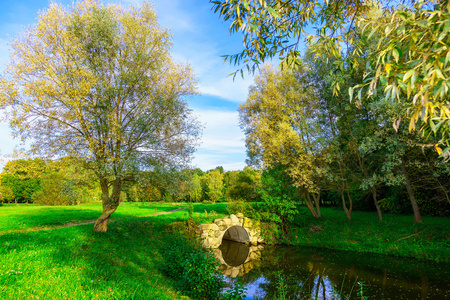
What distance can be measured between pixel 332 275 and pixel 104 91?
13.7 m

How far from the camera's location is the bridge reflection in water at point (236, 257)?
12942 millimetres

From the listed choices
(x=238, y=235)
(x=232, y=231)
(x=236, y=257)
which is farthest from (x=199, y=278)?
(x=232, y=231)

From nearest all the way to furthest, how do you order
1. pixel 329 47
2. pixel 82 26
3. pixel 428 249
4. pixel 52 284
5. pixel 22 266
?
pixel 329 47 < pixel 52 284 < pixel 22 266 < pixel 82 26 < pixel 428 249

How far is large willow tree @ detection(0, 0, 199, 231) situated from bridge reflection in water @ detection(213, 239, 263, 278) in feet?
21.8

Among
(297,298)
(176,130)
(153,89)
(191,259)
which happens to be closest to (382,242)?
(297,298)

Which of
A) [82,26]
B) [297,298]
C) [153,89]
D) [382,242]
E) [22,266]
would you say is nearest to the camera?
[22,266]

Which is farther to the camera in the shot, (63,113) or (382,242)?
(382,242)

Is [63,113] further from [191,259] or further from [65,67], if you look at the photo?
[191,259]

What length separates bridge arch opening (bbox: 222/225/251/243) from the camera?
65.5ft

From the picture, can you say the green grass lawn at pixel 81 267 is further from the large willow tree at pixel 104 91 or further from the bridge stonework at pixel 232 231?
the bridge stonework at pixel 232 231

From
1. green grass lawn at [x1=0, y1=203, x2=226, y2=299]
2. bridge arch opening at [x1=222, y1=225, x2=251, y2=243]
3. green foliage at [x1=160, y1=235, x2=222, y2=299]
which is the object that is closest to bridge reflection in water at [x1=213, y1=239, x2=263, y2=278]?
bridge arch opening at [x1=222, y1=225, x2=251, y2=243]

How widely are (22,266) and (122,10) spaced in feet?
39.2

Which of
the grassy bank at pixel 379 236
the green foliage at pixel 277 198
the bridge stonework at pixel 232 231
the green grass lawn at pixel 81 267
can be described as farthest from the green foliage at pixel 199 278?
the grassy bank at pixel 379 236

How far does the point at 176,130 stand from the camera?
1233 cm
